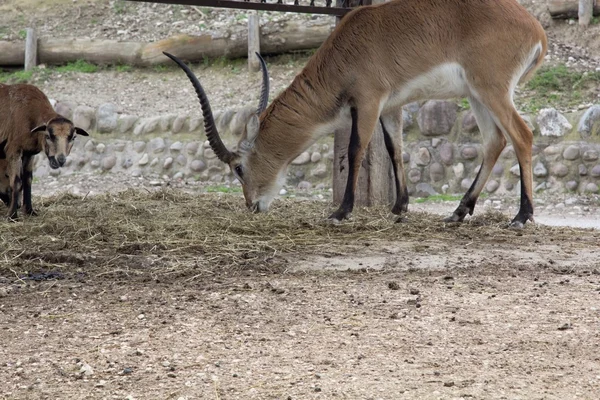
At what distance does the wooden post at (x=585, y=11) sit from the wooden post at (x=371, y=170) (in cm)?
549

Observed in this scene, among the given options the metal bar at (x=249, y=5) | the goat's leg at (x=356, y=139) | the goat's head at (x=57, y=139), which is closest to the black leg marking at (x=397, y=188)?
the goat's leg at (x=356, y=139)

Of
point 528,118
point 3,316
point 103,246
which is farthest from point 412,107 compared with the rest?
point 3,316

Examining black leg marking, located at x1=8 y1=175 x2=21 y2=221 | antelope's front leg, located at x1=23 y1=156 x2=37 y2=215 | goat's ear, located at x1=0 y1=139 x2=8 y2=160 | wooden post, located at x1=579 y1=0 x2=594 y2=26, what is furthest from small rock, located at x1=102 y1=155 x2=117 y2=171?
wooden post, located at x1=579 y1=0 x2=594 y2=26

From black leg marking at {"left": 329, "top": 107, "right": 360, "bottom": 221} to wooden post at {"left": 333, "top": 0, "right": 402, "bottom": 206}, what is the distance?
1330mm

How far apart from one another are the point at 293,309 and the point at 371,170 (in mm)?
4767

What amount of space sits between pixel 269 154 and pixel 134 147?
5506 mm

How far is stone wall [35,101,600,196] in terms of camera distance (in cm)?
1148

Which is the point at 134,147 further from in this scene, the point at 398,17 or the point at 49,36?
the point at 398,17

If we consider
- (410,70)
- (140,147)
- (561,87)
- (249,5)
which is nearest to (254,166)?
(249,5)

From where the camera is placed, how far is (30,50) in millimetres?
16453

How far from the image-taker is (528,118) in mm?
11781

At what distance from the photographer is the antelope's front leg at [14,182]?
890 cm

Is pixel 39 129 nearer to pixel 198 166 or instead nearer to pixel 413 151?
pixel 198 166

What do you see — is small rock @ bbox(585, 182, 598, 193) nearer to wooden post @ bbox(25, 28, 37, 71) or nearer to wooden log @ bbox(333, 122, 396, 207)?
wooden log @ bbox(333, 122, 396, 207)
